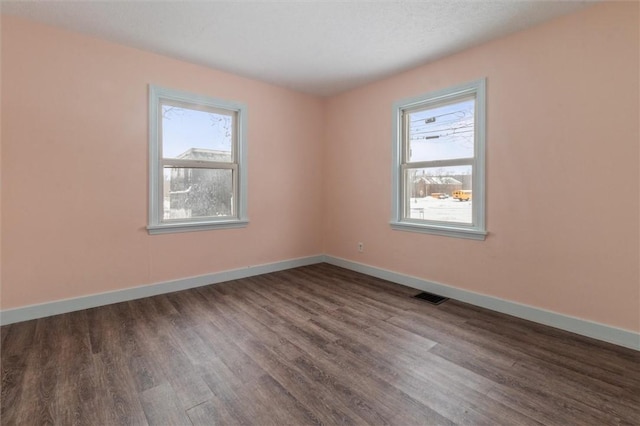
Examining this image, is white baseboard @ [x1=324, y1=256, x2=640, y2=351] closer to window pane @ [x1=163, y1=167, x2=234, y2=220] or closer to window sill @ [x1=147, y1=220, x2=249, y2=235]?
window sill @ [x1=147, y1=220, x2=249, y2=235]

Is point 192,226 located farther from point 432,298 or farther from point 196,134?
point 432,298

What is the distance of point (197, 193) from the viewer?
379cm

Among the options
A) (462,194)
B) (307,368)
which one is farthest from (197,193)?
(462,194)

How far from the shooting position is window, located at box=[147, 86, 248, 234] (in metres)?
3.42

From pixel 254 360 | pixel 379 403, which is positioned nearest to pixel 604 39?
pixel 379 403

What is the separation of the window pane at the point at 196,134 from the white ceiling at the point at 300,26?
619mm

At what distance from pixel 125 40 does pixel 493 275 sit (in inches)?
173

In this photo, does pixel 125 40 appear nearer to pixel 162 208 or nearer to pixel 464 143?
pixel 162 208

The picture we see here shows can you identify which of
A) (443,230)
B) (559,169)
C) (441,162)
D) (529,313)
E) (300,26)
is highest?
(300,26)

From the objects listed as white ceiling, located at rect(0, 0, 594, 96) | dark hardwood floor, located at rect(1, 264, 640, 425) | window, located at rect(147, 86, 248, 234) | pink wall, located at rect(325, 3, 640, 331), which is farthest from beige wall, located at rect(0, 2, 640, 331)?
dark hardwood floor, located at rect(1, 264, 640, 425)

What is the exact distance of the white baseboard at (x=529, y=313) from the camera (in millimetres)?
2348

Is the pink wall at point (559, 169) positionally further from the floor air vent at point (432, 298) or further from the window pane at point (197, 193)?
the window pane at point (197, 193)

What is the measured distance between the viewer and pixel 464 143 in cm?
332

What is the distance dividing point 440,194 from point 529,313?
4.85 ft
